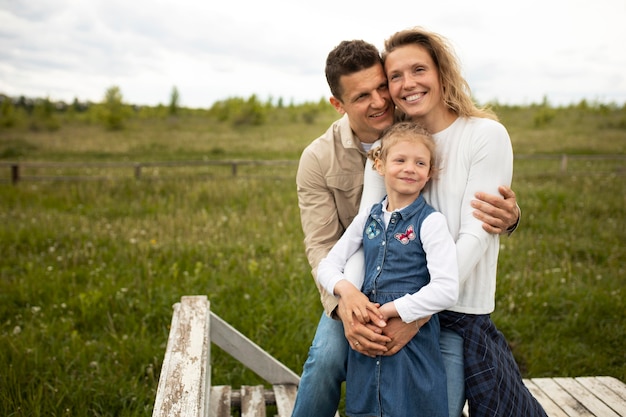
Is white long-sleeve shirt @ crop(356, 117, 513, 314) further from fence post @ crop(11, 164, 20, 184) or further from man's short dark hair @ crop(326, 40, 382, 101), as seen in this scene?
fence post @ crop(11, 164, 20, 184)

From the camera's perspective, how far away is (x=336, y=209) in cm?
315

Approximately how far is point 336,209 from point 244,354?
3.83ft

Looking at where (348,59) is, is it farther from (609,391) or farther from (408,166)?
(609,391)

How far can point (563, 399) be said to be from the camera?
3.18m

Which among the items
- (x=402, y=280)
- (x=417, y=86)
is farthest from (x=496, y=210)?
(x=417, y=86)

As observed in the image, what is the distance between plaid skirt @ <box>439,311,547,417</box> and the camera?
7.57 ft

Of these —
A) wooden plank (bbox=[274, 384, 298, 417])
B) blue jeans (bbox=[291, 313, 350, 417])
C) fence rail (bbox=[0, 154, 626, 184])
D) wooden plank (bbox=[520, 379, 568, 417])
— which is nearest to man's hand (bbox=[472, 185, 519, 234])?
blue jeans (bbox=[291, 313, 350, 417])

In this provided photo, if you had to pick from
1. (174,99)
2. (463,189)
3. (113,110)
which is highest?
(174,99)

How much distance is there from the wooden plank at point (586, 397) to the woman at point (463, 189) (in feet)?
2.66

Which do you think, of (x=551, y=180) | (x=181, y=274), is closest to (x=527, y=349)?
(x=181, y=274)

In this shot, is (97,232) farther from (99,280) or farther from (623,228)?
(623,228)

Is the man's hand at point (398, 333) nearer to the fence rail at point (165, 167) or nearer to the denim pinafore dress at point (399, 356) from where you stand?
the denim pinafore dress at point (399, 356)

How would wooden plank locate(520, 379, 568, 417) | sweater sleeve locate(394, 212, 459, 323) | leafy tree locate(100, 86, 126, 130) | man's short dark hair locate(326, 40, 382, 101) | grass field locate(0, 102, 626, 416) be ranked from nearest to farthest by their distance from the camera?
sweater sleeve locate(394, 212, 459, 323), man's short dark hair locate(326, 40, 382, 101), wooden plank locate(520, 379, 568, 417), grass field locate(0, 102, 626, 416), leafy tree locate(100, 86, 126, 130)

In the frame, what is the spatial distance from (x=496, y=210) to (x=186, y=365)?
1630 millimetres
